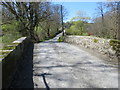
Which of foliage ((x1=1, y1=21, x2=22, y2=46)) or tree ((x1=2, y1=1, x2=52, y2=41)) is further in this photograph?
tree ((x1=2, y1=1, x2=52, y2=41))

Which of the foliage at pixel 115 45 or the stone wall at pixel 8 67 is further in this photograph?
the foliage at pixel 115 45

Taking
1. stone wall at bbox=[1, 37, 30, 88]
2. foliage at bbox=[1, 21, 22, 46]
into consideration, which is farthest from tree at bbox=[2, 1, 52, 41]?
stone wall at bbox=[1, 37, 30, 88]

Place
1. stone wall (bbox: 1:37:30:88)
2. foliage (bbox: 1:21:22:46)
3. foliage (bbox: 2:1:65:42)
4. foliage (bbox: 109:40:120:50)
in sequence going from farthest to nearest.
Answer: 1. foliage (bbox: 2:1:65:42)
2. foliage (bbox: 1:21:22:46)
3. foliage (bbox: 109:40:120:50)
4. stone wall (bbox: 1:37:30:88)

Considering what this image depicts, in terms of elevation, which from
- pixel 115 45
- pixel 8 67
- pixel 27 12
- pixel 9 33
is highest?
pixel 27 12

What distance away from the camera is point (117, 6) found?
12.0m

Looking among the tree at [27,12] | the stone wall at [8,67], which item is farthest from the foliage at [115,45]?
the tree at [27,12]

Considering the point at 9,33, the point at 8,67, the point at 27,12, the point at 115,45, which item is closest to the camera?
the point at 8,67

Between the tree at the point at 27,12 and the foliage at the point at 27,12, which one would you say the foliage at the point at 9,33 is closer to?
the foliage at the point at 27,12

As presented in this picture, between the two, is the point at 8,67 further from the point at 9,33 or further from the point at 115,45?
the point at 9,33

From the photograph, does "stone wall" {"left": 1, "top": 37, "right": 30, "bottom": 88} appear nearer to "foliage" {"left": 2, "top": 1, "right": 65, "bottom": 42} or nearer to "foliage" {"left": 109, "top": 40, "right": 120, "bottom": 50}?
"foliage" {"left": 109, "top": 40, "right": 120, "bottom": 50}

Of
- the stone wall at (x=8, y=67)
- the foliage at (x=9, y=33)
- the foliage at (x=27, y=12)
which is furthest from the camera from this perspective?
the foliage at (x=27, y=12)

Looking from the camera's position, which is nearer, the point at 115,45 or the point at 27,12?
the point at 115,45

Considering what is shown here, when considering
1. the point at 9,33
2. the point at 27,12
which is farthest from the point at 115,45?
the point at 27,12

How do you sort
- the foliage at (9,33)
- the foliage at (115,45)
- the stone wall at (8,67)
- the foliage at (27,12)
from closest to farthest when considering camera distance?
the stone wall at (8,67) → the foliage at (115,45) → the foliage at (9,33) → the foliage at (27,12)
